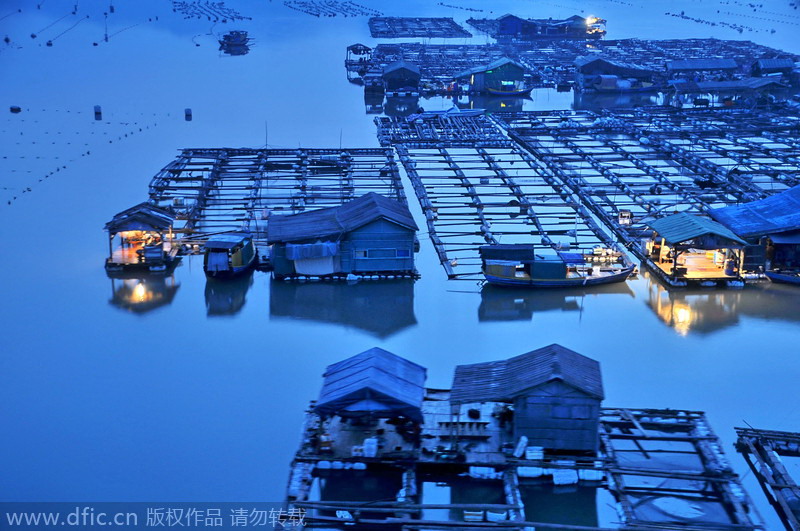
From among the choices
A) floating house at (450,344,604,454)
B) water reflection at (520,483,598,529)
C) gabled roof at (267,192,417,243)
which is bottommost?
water reflection at (520,483,598,529)

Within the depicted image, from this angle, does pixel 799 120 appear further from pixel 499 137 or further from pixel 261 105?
pixel 261 105

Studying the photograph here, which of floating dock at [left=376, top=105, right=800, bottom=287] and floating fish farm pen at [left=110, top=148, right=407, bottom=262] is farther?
floating fish farm pen at [left=110, top=148, right=407, bottom=262]

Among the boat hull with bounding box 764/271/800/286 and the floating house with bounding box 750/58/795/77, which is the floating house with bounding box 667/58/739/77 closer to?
the floating house with bounding box 750/58/795/77

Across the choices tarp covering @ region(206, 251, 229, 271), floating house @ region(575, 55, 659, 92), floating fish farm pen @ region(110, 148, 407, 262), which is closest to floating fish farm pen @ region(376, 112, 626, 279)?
floating fish farm pen @ region(110, 148, 407, 262)

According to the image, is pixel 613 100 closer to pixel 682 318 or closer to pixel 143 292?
pixel 682 318

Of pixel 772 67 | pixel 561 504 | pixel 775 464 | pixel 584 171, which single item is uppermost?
pixel 772 67

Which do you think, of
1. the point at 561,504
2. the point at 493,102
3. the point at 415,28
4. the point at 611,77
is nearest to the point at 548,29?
the point at 415,28
